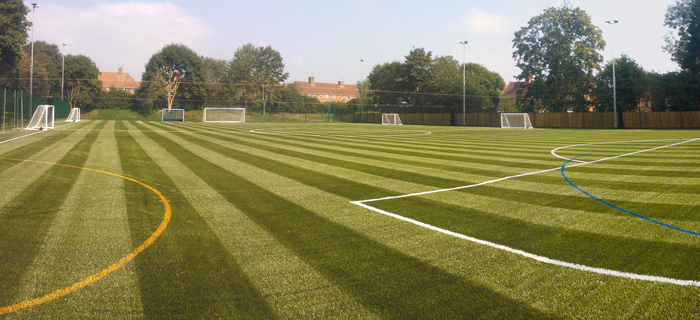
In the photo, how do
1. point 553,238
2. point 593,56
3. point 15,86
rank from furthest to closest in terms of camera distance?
point 593,56
point 15,86
point 553,238

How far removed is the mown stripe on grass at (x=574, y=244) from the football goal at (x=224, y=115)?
4488 centimetres

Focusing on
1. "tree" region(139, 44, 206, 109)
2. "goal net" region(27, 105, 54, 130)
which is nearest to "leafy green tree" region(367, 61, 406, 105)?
"tree" region(139, 44, 206, 109)

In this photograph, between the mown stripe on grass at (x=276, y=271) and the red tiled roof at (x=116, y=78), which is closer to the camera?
the mown stripe on grass at (x=276, y=271)

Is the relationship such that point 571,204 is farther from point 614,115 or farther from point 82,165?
point 614,115

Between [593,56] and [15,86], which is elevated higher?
[593,56]

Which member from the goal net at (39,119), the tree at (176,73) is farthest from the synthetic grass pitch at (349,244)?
the tree at (176,73)

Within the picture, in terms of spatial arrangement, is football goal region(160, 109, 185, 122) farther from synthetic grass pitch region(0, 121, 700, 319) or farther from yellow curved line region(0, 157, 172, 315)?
yellow curved line region(0, 157, 172, 315)

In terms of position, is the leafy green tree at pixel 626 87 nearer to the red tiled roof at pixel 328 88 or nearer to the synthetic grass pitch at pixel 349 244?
the synthetic grass pitch at pixel 349 244

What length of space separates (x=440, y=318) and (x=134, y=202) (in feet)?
16.1

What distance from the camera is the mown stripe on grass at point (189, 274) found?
264cm

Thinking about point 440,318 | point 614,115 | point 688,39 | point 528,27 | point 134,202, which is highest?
point 528,27

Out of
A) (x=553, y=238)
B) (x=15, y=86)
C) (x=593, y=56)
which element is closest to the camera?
(x=553, y=238)

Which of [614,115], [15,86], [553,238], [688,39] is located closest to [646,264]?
[553,238]

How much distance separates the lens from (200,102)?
53.9 meters
